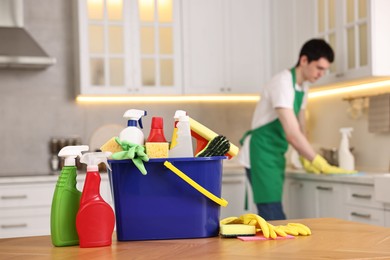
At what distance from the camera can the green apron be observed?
4.12 meters

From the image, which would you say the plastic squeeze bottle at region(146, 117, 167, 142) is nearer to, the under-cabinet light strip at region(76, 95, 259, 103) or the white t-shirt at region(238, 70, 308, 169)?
the white t-shirt at region(238, 70, 308, 169)

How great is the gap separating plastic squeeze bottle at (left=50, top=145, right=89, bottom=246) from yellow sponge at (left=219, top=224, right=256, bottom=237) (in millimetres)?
361

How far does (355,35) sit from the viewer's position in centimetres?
405

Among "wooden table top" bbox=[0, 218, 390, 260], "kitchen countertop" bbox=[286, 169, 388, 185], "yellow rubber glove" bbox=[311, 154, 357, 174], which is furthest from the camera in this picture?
"yellow rubber glove" bbox=[311, 154, 357, 174]

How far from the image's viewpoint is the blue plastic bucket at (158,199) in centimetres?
166

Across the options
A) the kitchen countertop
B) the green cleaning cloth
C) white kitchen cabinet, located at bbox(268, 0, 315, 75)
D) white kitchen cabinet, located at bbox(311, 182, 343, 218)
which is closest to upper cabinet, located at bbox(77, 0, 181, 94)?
white kitchen cabinet, located at bbox(268, 0, 315, 75)

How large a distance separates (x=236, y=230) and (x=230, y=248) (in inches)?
6.4

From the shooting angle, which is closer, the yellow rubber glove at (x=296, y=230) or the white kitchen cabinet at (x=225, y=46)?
the yellow rubber glove at (x=296, y=230)

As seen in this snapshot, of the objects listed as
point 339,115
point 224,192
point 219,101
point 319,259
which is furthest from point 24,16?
point 319,259

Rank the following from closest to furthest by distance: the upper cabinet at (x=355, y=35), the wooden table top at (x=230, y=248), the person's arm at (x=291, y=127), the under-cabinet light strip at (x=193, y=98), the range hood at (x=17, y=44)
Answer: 1. the wooden table top at (x=230, y=248)
2. the upper cabinet at (x=355, y=35)
3. the person's arm at (x=291, y=127)
4. the range hood at (x=17, y=44)
5. the under-cabinet light strip at (x=193, y=98)

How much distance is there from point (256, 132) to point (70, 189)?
107 inches

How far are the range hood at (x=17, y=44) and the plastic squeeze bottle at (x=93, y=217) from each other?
3106 mm

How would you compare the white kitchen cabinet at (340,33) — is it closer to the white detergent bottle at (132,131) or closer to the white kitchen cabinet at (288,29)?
the white kitchen cabinet at (288,29)

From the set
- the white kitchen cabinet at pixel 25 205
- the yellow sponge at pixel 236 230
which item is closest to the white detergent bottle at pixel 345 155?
the white kitchen cabinet at pixel 25 205
